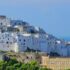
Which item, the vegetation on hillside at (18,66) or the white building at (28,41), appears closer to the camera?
the vegetation on hillside at (18,66)

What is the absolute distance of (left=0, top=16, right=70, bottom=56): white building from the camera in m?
96.9

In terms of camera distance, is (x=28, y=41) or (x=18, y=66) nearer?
(x=18, y=66)

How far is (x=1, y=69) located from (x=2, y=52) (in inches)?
334

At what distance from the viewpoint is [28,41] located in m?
97.5

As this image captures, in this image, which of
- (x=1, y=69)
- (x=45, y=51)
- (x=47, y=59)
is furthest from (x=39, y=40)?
(x=1, y=69)

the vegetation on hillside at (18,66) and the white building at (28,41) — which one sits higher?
the white building at (28,41)

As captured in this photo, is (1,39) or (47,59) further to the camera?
(1,39)

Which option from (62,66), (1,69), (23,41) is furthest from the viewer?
(23,41)

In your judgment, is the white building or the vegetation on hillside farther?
the white building

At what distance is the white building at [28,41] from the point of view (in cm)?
9688

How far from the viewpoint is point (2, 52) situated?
91.6 m

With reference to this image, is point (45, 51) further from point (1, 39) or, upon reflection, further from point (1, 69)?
point (1, 69)

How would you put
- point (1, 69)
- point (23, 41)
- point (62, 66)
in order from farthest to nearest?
point (23, 41) < point (62, 66) < point (1, 69)

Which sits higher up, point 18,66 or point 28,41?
point 28,41
